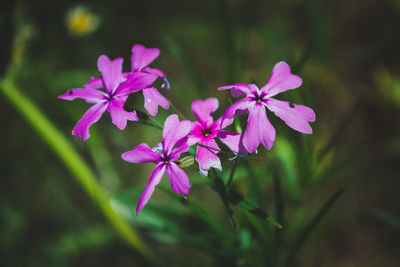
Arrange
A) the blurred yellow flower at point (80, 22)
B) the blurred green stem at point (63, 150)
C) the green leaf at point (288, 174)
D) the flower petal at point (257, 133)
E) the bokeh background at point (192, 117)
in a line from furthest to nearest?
the blurred yellow flower at point (80, 22) → the bokeh background at point (192, 117) → the blurred green stem at point (63, 150) → the green leaf at point (288, 174) → the flower petal at point (257, 133)

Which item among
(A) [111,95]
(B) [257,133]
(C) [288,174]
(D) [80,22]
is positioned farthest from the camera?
(D) [80,22]

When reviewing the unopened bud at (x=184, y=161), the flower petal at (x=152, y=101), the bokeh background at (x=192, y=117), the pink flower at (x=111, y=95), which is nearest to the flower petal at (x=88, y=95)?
the pink flower at (x=111, y=95)

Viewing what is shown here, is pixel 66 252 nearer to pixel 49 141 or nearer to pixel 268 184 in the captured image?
pixel 49 141

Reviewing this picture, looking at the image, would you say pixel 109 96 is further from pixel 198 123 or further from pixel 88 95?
pixel 198 123

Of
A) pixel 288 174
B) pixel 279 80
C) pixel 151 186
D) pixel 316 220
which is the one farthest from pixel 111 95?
pixel 288 174

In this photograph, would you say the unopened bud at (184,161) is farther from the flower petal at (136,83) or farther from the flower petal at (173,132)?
the flower petal at (136,83)

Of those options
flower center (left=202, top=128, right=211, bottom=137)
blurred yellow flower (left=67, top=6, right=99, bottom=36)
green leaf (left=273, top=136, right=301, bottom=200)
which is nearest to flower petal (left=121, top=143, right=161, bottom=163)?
flower center (left=202, top=128, right=211, bottom=137)
